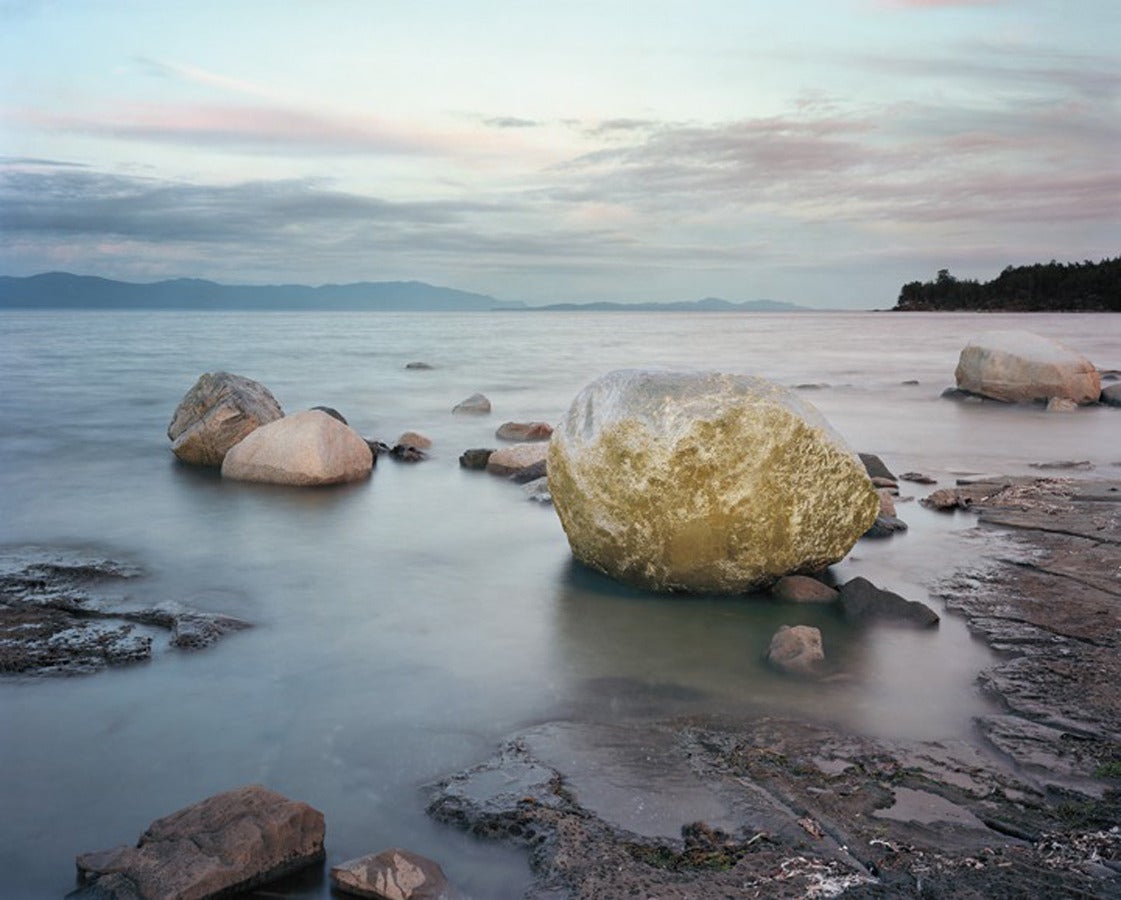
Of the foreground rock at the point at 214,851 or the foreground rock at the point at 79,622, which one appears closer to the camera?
the foreground rock at the point at 214,851

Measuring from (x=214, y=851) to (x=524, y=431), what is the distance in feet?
41.7

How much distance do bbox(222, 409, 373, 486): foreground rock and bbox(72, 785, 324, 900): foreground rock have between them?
787 centimetres

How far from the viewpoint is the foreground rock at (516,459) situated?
1280cm

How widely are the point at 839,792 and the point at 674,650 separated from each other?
210 centimetres

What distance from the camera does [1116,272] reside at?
100688 millimetres

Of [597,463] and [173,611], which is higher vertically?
[597,463]

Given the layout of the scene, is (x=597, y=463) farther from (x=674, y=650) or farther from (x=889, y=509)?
(x=889, y=509)

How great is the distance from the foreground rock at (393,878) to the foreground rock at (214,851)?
0.24 metres

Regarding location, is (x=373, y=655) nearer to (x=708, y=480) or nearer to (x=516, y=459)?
(x=708, y=480)

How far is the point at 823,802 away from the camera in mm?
4562

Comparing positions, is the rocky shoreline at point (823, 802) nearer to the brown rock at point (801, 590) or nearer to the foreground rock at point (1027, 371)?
the brown rock at point (801, 590)

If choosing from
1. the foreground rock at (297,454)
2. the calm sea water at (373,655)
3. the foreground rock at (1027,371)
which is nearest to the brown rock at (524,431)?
the calm sea water at (373,655)

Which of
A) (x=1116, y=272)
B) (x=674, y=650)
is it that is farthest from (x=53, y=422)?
(x=1116, y=272)

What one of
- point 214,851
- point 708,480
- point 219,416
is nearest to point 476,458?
point 219,416
